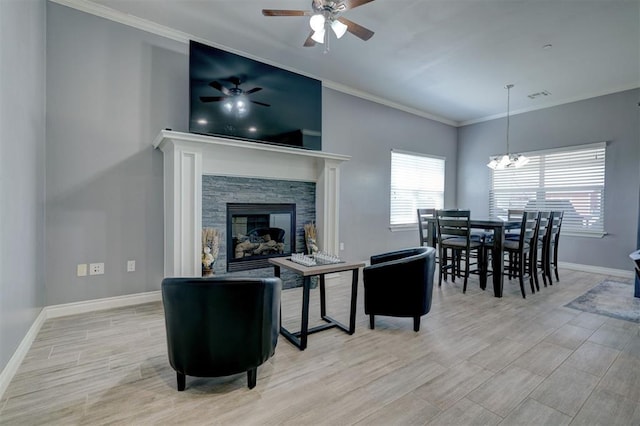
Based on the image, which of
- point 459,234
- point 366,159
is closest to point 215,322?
point 459,234

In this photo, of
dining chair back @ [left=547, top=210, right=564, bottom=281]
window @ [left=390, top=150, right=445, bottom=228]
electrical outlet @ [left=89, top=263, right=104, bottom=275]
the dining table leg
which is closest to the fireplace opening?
electrical outlet @ [left=89, top=263, right=104, bottom=275]

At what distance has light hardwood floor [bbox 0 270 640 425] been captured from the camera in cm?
155

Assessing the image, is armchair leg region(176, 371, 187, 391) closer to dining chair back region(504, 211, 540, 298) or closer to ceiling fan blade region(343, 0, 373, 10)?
ceiling fan blade region(343, 0, 373, 10)

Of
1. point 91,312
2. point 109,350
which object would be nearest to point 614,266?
point 109,350

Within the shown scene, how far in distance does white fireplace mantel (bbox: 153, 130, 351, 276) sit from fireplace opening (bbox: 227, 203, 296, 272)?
405 mm

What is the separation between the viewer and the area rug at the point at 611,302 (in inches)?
119

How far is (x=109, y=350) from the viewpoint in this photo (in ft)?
7.25

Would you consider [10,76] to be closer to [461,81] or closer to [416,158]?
[461,81]

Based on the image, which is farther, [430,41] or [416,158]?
[416,158]

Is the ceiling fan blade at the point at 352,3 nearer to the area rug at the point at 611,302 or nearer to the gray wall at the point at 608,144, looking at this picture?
the area rug at the point at 611,302

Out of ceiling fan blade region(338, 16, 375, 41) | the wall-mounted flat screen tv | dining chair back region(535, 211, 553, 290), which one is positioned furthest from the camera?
dining chair back region(535, 211, 553, 290)

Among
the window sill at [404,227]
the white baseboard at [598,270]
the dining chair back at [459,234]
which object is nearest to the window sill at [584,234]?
the white baseboard at [598,270]

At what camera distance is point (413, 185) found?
5.76 m

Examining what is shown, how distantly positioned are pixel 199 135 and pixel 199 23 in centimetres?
114
